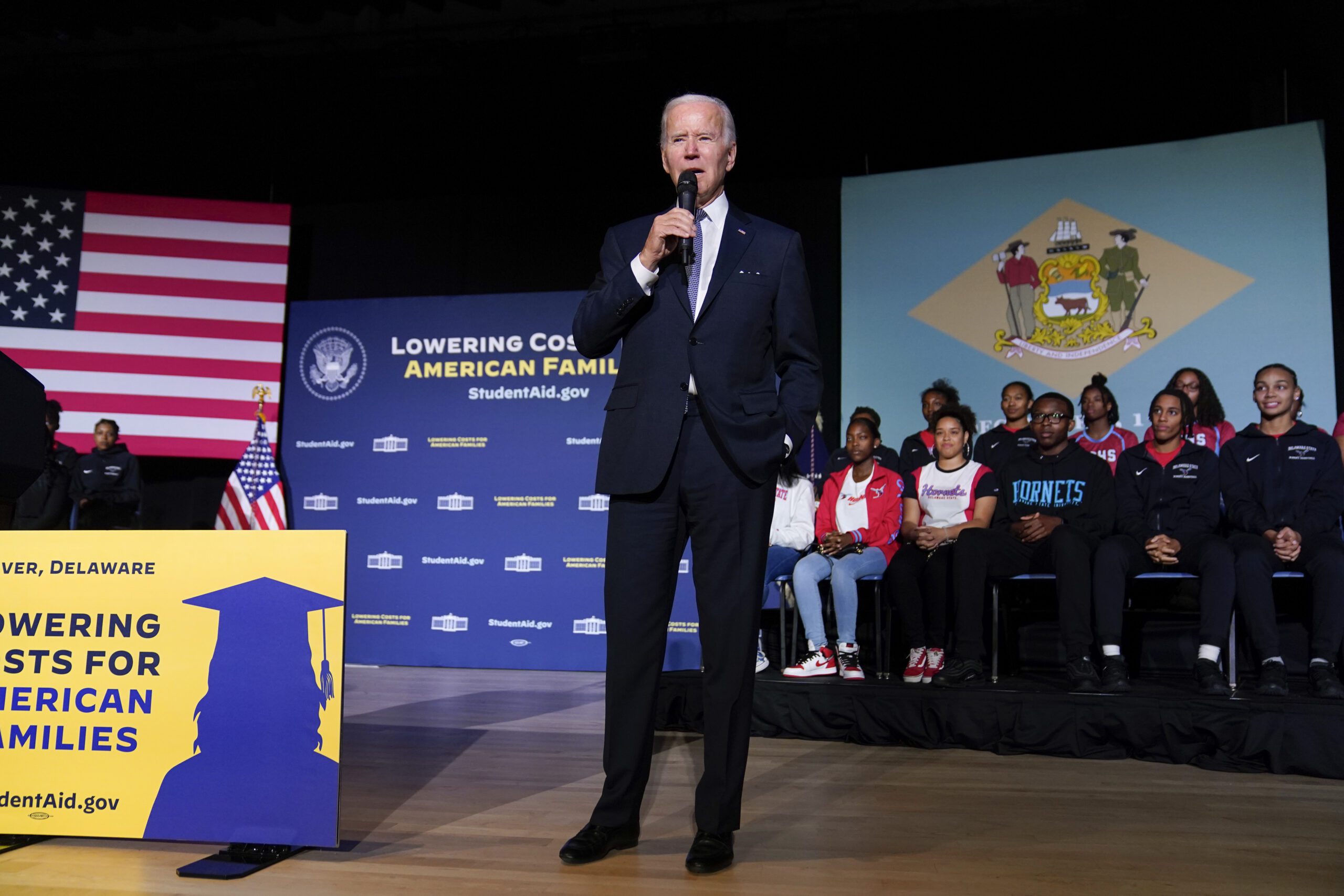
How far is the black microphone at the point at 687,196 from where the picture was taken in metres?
1.79

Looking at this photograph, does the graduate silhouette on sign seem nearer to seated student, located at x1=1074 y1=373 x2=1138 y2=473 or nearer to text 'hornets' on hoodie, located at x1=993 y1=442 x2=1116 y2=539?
text 'hornets' on hoodie, located at x1=993 y1=442 x2=1116 y2=539

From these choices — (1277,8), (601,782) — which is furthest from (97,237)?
(1277,8)

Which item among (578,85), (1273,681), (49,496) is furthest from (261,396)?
(1273,681)

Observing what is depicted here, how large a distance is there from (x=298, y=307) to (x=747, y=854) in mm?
5872

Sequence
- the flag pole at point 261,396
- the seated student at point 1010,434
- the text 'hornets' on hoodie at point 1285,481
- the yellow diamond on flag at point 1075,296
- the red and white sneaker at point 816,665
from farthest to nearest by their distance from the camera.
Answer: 1. the flag pole at point 261,396
2. the yellow diamond on flag at point 1075,296
3. the seated student at point 1010,434
4. the red and white sneaker at point 816,665
5. the text 'hornets' on hoodie at point 1285,481

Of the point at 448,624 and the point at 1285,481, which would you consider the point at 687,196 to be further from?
the point at 448,624

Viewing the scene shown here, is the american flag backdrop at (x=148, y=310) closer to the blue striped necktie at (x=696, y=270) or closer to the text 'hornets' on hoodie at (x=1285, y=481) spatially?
the blue striped necktie at (x=696, y=270)

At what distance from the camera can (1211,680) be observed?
336cm

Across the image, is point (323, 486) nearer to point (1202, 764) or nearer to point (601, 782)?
point (601, 782)

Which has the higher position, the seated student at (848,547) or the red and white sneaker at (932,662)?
the seated student at (848,547)

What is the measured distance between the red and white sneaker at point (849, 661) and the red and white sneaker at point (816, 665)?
0.07 meters

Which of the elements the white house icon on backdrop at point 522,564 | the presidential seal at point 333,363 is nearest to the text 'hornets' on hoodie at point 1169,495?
the white house icon on backdrop at point 522,564

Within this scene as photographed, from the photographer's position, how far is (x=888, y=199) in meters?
5.96

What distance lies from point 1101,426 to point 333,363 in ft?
15.5
